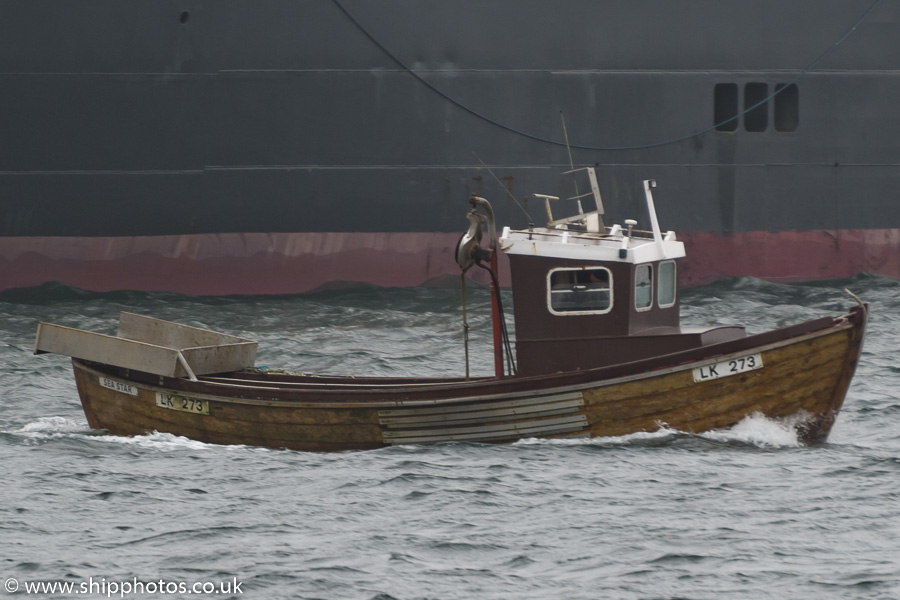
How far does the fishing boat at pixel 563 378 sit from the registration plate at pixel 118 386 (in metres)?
0.02

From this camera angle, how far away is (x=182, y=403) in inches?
461

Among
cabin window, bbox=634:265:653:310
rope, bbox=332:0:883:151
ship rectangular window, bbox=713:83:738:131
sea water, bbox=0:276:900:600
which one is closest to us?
sea water, bbox=0:276:900:600

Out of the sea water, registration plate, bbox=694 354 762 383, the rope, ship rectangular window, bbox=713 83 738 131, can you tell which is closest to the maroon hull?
the rope

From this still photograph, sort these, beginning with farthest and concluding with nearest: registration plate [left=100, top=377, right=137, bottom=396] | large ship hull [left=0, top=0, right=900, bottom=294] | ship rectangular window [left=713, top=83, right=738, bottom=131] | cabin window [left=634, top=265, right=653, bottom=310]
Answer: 1. ship rectangular window [left=713, top=83, right=738, bottom=131]
2. large ship hull [left=0, top=0, right=900, bottom=294]
3. registration plate [left=100, top=377, right=137, bottom=396]
4. cabin window [left=634, top=265, right=653, bottom=310]

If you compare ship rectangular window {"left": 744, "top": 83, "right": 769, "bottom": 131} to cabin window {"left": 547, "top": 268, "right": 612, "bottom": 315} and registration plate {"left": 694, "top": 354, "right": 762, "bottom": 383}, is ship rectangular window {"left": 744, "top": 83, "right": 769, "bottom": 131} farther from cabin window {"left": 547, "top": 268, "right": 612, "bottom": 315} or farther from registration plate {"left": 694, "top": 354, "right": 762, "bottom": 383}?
registration plate {"left": 694, "top": 354, "right": 762, "bottom": 383}

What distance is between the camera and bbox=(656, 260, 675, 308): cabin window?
11352 mm

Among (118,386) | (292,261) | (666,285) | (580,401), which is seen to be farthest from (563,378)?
(292,261)

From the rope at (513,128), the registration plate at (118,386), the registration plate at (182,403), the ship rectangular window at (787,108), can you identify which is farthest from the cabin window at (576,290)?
the ship rectangular window at (787,108)

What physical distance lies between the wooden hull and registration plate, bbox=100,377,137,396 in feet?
2.21

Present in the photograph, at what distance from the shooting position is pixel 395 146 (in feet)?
66.7

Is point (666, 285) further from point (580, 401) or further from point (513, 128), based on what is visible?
point (513, 128)

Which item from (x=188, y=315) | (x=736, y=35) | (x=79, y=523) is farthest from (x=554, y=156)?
(x=79, y=523)

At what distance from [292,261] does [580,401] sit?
10188mm

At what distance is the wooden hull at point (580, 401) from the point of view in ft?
34.2
